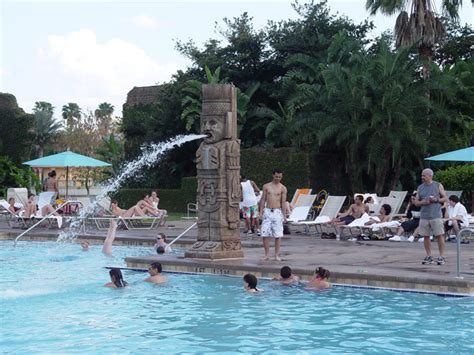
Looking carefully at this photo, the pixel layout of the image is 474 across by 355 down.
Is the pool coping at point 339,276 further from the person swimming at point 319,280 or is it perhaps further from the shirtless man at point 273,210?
the shirtless man at point 273,210

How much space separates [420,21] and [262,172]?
815cm

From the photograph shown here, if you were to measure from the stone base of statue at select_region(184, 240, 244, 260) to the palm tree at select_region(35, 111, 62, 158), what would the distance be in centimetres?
6923

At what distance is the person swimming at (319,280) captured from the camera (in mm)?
12016

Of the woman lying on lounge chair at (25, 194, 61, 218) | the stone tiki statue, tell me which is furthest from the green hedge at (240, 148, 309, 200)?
the stone tiki statue

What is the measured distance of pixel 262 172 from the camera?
31297mm

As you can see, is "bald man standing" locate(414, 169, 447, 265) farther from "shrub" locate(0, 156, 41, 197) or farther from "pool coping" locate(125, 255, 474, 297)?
"shrub" locate(0, 156, 41, 197)

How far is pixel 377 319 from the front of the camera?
1024cm

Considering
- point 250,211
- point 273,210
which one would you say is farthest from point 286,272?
point 250,211

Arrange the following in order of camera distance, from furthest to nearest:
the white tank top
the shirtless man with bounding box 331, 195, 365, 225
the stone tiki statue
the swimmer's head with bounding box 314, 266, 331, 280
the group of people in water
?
the white tank top < the shirtless man with bounding box 331, 195, 365, 225 < the stone tiki statue < the swimmer's head with bounding box 314, 266, 331, 280 < the group of people in water

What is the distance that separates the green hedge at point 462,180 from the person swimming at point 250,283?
14.9 m

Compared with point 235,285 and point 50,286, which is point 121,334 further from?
point 50,286

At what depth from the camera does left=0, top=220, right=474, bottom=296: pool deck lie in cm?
1180

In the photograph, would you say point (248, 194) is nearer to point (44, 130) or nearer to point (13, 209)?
point (13, 209)

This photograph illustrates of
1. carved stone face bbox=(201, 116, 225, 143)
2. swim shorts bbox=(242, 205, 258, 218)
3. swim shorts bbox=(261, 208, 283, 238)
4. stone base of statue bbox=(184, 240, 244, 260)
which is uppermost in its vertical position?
carved stone face bbox=(201, 116, 225, 143)
